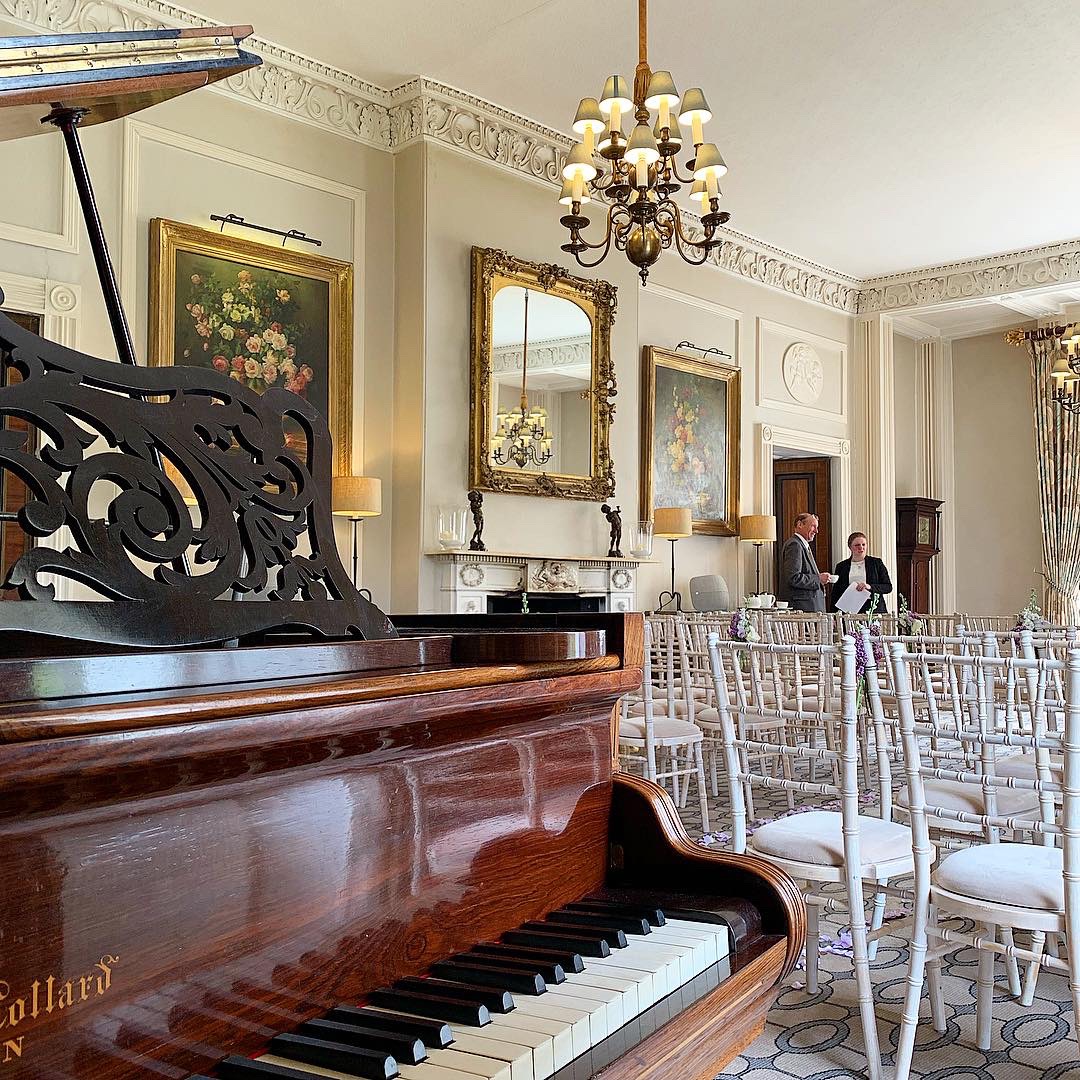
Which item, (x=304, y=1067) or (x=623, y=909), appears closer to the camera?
(x=304, y=1067)

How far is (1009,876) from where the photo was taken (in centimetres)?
223

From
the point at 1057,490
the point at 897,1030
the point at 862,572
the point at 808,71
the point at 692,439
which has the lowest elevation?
the point at 897,1030

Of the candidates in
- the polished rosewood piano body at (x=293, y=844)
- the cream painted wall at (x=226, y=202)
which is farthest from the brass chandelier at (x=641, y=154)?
the polished rosewood piano body at (x=293, y=844)

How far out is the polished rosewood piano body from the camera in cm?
75

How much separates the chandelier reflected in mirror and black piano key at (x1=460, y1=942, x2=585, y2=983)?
575 centimetres

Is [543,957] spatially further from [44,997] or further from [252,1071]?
[44,997]

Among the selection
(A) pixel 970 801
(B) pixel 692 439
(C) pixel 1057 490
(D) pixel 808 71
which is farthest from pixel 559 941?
(C) pixel 1057 490

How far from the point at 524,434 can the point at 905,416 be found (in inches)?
222

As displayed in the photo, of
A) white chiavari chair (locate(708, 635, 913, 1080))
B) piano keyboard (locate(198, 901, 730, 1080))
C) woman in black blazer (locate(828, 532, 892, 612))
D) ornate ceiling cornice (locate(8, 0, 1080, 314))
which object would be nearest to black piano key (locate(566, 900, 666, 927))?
piano keyboard (locate(198, 901, 730, 1080))

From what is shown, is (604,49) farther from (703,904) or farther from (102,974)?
(102,974)

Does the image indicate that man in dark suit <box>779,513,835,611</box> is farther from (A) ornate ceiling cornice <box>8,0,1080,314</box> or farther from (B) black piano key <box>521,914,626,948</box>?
(B) black piano key <box>521,914,626,948</box>

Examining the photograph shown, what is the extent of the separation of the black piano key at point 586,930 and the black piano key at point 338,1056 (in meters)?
0.35

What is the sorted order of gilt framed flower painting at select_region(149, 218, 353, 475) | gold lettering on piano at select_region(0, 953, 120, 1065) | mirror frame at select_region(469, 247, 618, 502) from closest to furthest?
gold lettering on piano at select_region(0, 953, 120, 1065)
gilt framed flower painting at select_region(149, 218, 353, 475)
mirror frame at select_region(469, 247, 618, 502)

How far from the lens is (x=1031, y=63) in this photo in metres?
6.23
